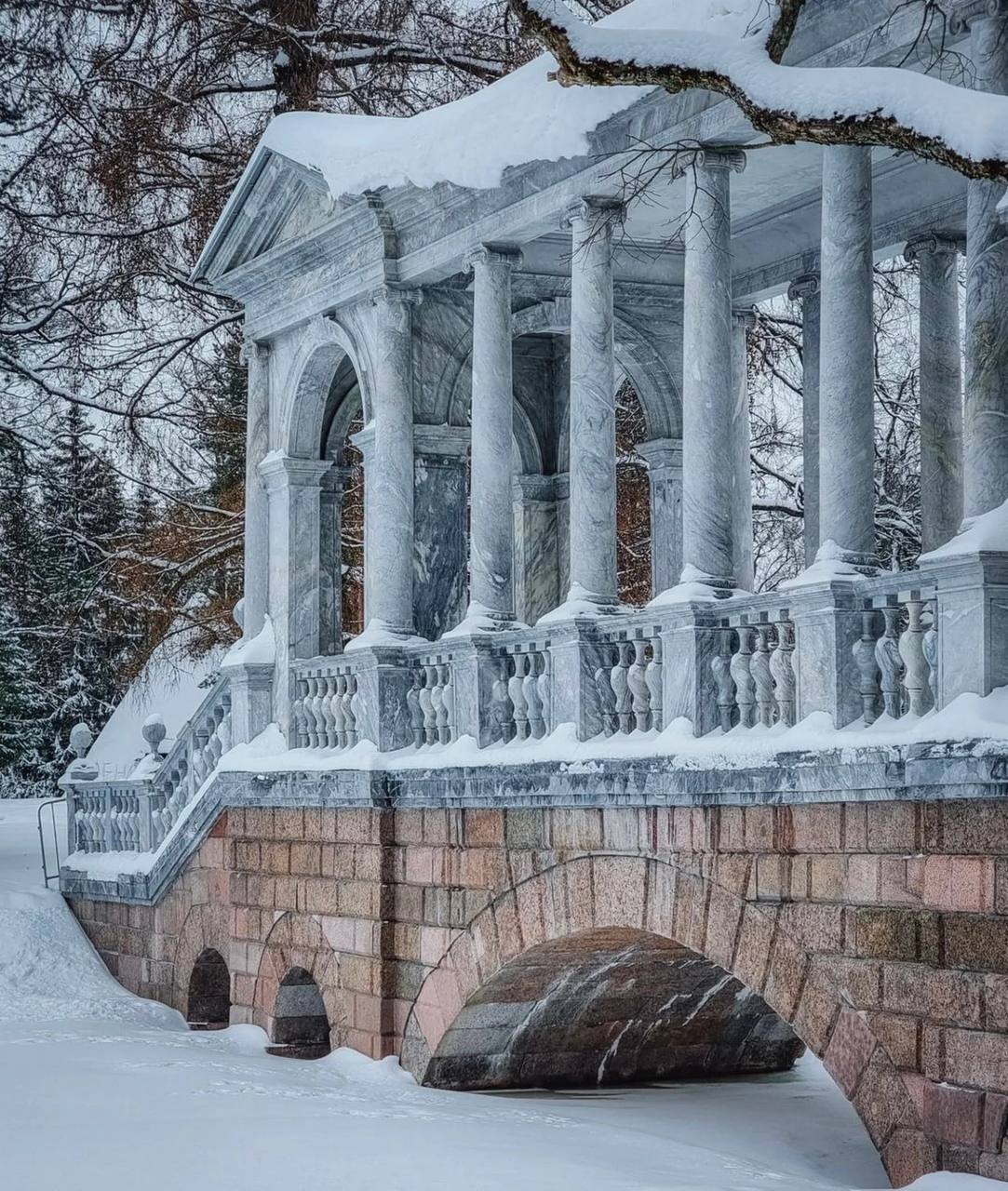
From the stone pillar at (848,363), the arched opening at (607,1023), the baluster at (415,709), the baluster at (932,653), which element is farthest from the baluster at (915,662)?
the baluster at (415,709)

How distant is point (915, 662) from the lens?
934 cm

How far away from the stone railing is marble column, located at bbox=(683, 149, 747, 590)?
6.65m

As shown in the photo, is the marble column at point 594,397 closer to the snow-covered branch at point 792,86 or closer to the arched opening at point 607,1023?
the arched opening at point 607,1023

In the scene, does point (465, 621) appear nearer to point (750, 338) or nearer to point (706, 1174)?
point (706, 1174)

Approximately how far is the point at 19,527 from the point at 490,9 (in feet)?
26.6

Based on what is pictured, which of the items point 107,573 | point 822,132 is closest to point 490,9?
point 107,573

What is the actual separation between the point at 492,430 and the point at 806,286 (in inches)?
118

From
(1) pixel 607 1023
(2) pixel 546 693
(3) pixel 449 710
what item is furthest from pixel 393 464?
(1) pixel 607 1023

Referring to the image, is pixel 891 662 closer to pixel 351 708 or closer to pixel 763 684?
pixel 763 684

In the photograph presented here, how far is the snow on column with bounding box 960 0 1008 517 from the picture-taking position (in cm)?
926

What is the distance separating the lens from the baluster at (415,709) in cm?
1433

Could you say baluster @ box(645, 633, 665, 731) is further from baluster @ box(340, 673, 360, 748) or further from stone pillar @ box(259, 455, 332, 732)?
stone pillar @ box(259, 455, 332, 732)

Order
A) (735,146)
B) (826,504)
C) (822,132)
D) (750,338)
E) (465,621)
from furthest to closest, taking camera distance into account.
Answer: (750,338) → (465,621) → (735,146) → (826,504) → (822,132)

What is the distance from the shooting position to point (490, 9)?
22.9 metres
